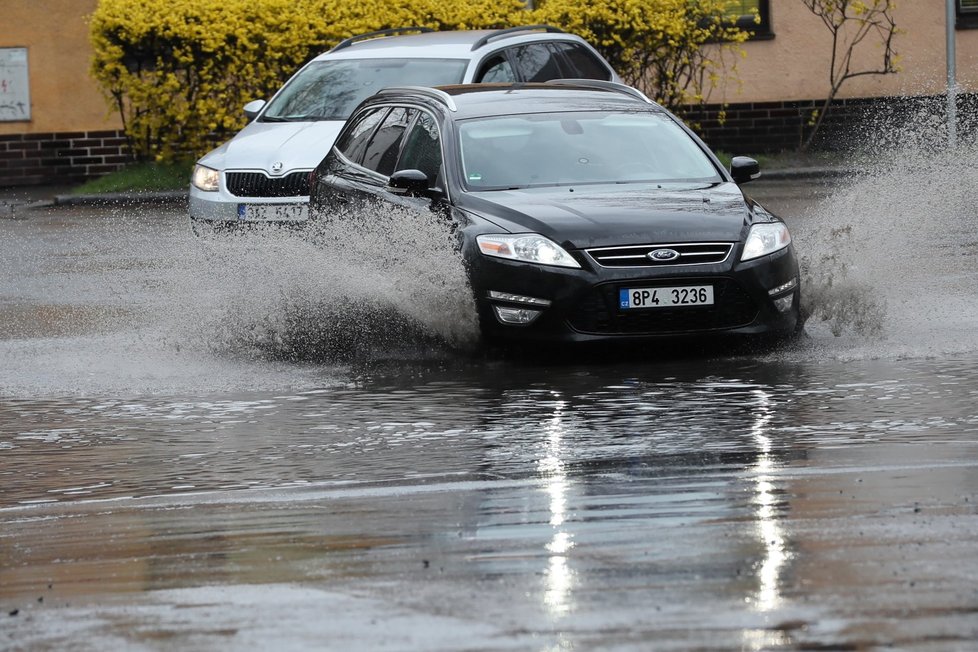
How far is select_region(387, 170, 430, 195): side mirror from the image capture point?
1097 centimetres

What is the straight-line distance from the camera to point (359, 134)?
507 inches

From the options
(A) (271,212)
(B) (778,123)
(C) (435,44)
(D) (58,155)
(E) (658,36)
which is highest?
(C) (435,44)

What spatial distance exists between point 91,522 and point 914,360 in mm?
4642

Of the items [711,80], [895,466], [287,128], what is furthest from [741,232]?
[711,80]

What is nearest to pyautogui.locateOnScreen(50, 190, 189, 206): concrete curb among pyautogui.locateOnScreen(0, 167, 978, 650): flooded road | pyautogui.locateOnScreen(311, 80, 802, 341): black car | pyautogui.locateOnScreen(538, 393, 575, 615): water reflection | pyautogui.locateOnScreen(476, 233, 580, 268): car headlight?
pyautogui.locateOnScreen(0, 167, 978, 650): flooded road

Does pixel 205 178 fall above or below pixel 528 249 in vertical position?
below

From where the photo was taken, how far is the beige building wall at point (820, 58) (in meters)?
27.0

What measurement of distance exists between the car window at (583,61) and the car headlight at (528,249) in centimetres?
860

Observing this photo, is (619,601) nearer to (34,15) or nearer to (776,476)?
(776,476)

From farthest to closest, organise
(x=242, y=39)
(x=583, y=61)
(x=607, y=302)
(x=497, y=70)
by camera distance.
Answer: (x=242, y=39), (x=583, y=61), (x=497, y=70), (x=607, y=302)

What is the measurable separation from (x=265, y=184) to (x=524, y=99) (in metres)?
4.39

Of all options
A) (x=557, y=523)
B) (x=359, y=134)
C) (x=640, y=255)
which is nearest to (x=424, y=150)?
(x=359, y=134)

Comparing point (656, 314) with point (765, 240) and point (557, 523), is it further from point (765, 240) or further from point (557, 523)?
point (557, 523)

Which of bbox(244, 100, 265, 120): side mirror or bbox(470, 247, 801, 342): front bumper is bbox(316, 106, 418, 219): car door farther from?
bbox(244, 100, 265, 120): side mirror
